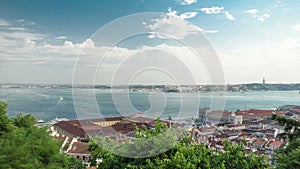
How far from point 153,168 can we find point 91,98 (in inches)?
64.8

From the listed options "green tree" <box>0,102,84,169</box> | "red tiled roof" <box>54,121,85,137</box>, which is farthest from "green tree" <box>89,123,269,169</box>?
"red tiled roof" <box>54,121,85,137</box>

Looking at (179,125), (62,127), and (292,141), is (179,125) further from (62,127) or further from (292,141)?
(62,127)

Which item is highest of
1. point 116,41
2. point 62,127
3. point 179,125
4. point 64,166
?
point 116,41

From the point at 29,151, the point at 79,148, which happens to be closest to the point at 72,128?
the point at 79,148

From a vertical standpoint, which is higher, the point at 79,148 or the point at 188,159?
the point at 188,159

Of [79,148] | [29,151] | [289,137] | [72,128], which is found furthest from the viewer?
[72,128]

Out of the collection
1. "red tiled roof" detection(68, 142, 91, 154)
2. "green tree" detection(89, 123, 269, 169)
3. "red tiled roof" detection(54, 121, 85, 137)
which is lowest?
"red tiled roof" detection(54, 121, 85, 137)

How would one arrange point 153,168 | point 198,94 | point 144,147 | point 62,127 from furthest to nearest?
point 62,127, point 198,94, point 144,147, point 153,168

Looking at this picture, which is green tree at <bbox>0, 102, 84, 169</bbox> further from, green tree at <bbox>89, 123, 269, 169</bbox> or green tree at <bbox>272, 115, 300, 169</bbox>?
green tree at <bbox>272, 115, 300, 169</bbox>

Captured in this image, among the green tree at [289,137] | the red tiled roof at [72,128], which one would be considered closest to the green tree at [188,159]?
the green tree at [289,137]

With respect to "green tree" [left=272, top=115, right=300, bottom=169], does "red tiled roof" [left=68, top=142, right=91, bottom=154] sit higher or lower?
lower

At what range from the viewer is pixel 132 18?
→ 448 centimetres

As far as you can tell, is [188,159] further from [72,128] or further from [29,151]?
[72,128]

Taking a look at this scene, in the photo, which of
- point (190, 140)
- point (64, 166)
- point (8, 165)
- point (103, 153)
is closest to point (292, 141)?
point (190, 140)
